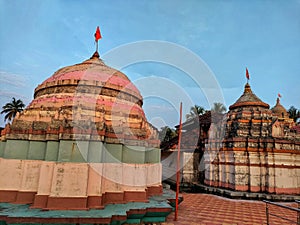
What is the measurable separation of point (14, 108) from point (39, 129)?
36588 millimetres

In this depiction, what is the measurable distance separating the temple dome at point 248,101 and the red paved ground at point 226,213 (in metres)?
6.38

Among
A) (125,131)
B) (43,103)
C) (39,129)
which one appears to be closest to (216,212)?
(125,131)

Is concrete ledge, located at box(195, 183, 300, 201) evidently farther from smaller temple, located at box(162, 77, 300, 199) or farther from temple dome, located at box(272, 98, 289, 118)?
temple dome, located at box(272, 98, 289, 118)

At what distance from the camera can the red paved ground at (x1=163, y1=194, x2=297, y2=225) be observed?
300 inches

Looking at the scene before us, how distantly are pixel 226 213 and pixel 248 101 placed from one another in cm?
867

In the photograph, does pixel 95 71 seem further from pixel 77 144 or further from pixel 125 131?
pixel 77 144

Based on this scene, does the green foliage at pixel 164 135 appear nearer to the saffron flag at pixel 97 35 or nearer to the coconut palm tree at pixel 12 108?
the saffron flag at pixel 97 35

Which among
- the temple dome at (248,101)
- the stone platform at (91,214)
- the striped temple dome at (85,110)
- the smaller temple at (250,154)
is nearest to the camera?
the stone platform at (91,214)

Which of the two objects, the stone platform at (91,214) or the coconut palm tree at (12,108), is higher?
the coconut palm tree at (12,108)

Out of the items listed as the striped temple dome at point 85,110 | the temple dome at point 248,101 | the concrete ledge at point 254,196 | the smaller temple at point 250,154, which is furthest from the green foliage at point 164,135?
the striped temple dome at point 85,110

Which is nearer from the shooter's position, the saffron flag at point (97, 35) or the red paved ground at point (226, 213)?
the red paved ground at point (226, 213)

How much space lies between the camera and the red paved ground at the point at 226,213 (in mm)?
7616

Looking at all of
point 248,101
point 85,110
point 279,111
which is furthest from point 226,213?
point 279,111

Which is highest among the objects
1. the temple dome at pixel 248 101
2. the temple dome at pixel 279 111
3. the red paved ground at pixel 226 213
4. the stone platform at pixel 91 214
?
the temple dome at pixel 279 111
